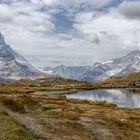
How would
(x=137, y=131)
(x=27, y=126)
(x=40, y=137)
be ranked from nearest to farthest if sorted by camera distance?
(x=40, y=137)
(x=27, y=126)
(x=137, y=131)

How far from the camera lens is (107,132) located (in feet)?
182

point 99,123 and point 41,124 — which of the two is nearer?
point 41,124

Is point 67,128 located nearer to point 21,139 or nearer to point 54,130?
point 54,130

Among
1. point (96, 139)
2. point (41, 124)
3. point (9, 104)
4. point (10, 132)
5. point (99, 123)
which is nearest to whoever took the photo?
point (10, 132)

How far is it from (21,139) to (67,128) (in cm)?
1894

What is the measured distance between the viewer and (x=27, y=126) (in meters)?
51.3

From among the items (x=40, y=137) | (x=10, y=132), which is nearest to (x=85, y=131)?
(x=40, y=137)

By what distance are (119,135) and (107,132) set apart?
2194mm

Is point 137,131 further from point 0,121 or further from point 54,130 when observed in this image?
point 0,121

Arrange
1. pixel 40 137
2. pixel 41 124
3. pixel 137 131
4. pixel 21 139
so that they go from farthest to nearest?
pixel 137 131 → pixel 41 124 → pixel 40 137 → pixel 21 139

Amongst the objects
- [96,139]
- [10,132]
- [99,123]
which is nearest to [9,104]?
[99,123]

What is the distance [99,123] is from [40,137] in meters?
25.1

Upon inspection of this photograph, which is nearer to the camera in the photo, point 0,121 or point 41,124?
point 0,121

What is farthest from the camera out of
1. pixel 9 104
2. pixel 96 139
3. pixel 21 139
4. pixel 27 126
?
pixel 9 104
